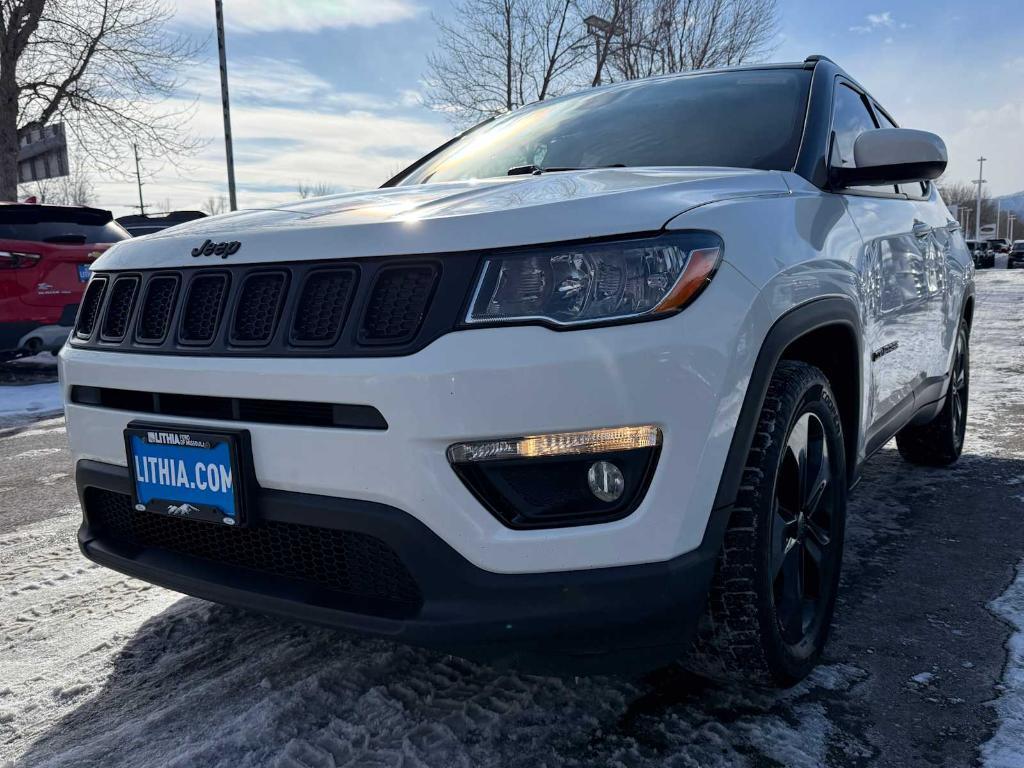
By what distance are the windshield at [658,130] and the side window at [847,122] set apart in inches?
6.5

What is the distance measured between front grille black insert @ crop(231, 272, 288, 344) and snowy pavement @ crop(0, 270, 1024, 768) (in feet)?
2.84

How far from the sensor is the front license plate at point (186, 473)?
66.2 inches

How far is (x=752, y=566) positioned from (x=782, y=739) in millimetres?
405

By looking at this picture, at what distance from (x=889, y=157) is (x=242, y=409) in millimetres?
1906

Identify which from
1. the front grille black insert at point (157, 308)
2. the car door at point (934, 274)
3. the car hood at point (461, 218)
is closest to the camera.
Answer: the car hood at point (461, 218)

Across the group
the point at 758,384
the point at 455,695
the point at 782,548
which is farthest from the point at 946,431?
the point at 455,695

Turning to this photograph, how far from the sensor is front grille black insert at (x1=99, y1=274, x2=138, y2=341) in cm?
203

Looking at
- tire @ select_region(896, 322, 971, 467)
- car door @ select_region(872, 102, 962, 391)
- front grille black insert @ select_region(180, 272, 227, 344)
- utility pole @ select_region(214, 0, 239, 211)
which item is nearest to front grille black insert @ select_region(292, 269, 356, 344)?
front grille black insert @ select_region(180, 272, 227, 344)

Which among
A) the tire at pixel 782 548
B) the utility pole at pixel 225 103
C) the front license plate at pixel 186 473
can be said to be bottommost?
the tire at pixel 782 548

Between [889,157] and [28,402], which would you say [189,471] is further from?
[28,402]

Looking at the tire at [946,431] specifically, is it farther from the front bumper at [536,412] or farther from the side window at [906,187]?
the front bumper at [536,412]

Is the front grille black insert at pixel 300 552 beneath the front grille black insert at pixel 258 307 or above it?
beneath

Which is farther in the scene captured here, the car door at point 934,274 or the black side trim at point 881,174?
the car door at point 934,274

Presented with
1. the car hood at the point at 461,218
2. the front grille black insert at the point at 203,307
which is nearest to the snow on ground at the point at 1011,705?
the car hood at the point at 461,218
